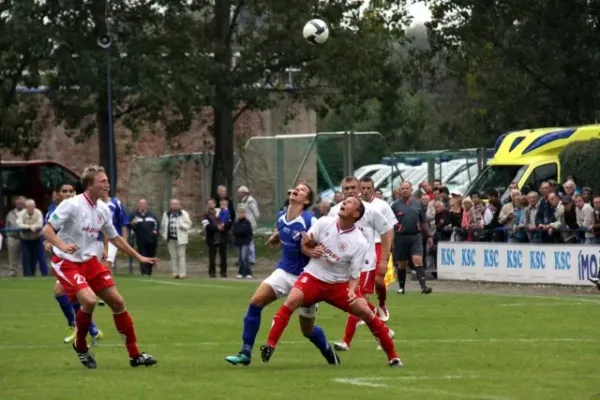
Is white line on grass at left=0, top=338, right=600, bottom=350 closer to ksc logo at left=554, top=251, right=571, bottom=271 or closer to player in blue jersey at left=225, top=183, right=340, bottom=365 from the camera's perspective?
player in blue jersey at left=225, top=183, right=340, bottom=365

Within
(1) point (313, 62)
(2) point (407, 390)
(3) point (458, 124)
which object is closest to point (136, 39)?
(1) point (313, 62)

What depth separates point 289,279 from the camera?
15.5m

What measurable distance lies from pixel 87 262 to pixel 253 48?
101 feet

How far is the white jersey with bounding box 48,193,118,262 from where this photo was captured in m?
15.7

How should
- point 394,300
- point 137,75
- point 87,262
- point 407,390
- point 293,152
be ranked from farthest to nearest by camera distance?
point 293,152, point 137,75, point 394,300, point 87,262, point 407,390

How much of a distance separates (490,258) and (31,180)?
19.6 meters

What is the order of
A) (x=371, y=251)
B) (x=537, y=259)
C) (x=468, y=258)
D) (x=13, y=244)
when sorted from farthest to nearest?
(x=13, y=244) → (x=468, y=258) → (x=537, y=259) → (x=371, y=251)

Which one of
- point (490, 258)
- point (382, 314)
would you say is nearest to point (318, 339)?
point (382, 314)

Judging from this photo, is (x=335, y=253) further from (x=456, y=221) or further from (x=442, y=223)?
(x=442, y=223)

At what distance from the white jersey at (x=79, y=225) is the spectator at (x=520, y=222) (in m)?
16.7

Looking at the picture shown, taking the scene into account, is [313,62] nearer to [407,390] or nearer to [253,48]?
[253,48]

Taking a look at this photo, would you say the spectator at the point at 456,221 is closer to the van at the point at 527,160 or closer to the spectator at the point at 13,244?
the van at the point at 527,160

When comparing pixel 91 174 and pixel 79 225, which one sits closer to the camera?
pixel 91 174

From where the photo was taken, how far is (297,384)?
1384cm
